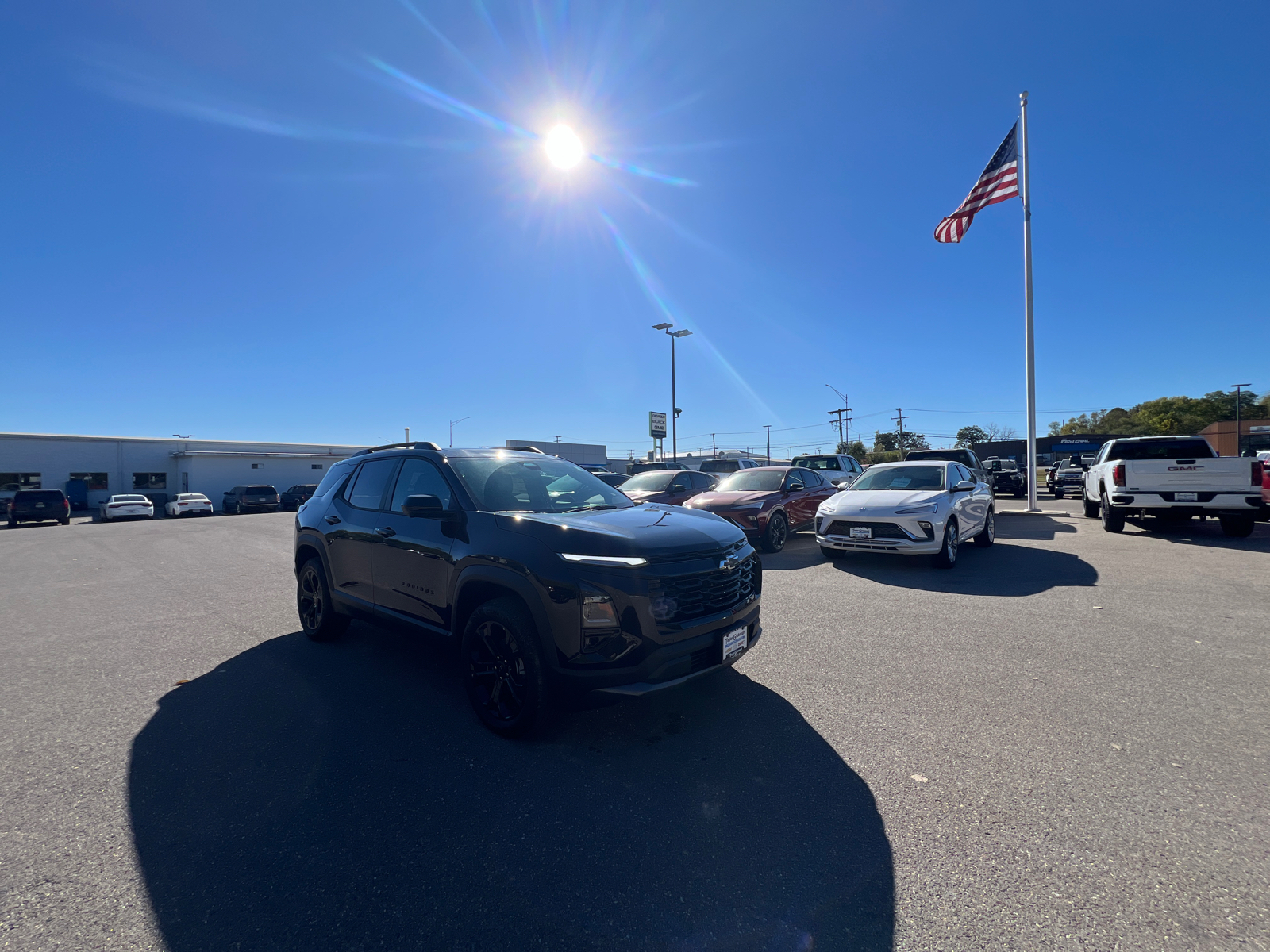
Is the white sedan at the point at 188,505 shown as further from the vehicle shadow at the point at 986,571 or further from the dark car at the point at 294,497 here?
the vehicle shadow at the point at 986,571

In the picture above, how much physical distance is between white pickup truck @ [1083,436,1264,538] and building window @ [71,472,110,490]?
5083 cm

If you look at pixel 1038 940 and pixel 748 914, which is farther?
pixel 748 914

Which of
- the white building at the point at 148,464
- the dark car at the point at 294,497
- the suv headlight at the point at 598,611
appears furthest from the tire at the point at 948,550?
the white building at the point at 148,464

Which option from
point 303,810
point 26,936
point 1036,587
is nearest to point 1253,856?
point 303,810

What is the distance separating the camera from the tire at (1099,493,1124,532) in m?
11.2

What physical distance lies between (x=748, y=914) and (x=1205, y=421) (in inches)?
Result: 3682

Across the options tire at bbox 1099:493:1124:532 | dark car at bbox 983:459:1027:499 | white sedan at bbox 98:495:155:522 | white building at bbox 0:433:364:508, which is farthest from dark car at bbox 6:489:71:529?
dark car at bbox 983:459:1027:499

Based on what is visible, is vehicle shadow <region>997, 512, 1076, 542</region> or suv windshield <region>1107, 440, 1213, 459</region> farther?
vehicle shadow <region>997, 512, 1076, 542</region>

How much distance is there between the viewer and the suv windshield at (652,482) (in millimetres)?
12834

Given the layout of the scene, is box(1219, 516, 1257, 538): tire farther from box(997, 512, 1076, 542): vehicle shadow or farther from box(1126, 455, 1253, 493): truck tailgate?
box(997, 512, 1076, 542): vehicle shadow

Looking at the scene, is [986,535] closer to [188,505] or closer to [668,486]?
[668,486]

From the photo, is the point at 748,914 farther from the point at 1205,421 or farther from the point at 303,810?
the point at 1205,421

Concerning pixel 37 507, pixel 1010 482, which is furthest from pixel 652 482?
pixel 37 507

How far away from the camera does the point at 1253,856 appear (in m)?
2.34
